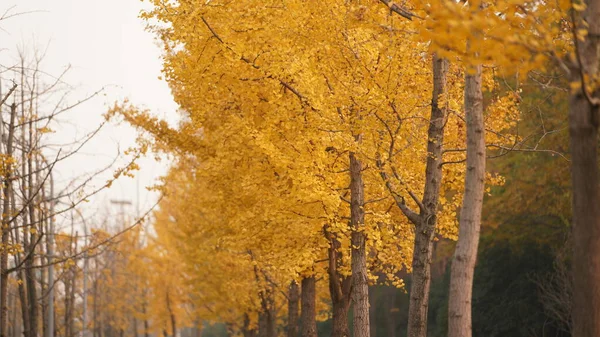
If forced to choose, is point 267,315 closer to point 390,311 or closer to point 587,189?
point 390,311

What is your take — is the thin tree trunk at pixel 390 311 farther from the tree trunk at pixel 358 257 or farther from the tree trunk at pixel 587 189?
the tree trunk at pixel 587 189

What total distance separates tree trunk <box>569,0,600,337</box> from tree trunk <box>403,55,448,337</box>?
4483 millimetres

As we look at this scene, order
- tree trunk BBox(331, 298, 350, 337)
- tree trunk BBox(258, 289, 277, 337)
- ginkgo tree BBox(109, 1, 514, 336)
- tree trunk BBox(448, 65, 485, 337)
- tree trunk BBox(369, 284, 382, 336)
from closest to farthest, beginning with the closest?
tree trunk BBox(448, 65, 485, 337)
ginkgo tree BBox(109, 1, 514, 336)
tree trunk BBox(331, 298, 350, 337)
tree trunk BBox(258, 289, 277, 337)
tree trunk BBox(369, 284, 382, 336)

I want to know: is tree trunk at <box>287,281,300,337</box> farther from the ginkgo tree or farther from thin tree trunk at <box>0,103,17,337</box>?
thin tree trunk at <box>0,103,17,337</box>

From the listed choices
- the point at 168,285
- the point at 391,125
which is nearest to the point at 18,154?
the point at 391,125

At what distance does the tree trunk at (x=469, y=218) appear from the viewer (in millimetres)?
7664

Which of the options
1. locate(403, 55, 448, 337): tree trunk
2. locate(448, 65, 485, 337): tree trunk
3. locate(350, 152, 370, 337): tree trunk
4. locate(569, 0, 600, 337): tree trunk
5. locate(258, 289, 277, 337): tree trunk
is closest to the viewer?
locate(569, 0, 600, 337): tree trunk

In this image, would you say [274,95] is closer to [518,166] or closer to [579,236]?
[579,236]

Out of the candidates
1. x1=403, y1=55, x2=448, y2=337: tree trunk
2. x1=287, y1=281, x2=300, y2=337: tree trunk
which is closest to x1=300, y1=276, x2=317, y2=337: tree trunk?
x1=287, y1=281, x2=300, y2=337: tree trunk

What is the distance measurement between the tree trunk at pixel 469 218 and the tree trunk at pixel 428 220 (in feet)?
8.28

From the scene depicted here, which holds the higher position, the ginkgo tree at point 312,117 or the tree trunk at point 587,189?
the ginkgo tree at point 312,117

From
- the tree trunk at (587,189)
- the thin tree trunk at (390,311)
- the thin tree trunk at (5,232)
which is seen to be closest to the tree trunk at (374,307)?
the thin tree trunk at (390,311)

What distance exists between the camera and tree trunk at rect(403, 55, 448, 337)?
1041 centimetres

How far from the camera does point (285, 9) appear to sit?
12195 millimetres
